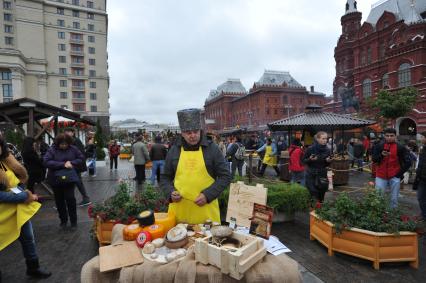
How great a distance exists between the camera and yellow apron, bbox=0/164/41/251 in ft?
10.2

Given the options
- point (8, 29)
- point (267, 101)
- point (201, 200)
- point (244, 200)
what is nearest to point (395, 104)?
point (244, 200)

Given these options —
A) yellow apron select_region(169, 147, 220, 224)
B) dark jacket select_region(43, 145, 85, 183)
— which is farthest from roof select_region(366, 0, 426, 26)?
yellow apron select_region(169, 147, 220, 224)

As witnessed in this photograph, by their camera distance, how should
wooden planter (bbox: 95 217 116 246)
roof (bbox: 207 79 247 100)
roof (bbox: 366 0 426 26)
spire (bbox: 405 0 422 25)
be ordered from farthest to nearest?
roof (bbox: 207 79 247 100) → roof (bbox: 366 0 426 26) → spire (bbox: 405 0 422 25) → wooden planter (bbox: 95 217 116 246)

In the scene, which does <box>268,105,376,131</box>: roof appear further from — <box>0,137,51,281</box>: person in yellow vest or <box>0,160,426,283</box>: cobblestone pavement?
<box>0,137,51,281</box>: person in yellow vest

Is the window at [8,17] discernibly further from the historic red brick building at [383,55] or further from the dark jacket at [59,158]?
the dark jacket at [59,158]

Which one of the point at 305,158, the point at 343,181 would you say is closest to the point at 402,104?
Result: the point at 343,181

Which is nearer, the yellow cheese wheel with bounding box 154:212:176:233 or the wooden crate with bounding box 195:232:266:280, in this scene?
the wooden crate with bounding box 195:232:266:280

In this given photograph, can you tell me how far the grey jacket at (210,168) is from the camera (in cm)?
284

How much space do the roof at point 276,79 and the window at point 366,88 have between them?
93.9ft

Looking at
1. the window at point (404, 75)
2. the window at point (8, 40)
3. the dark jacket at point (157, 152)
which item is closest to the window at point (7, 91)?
the window at point (8, 40)

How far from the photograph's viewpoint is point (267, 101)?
64125mm

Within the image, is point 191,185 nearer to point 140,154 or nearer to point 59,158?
point 59,158

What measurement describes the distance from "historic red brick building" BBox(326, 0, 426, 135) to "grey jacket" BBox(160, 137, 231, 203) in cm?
3269

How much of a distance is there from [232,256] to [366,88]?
45.0 meters
